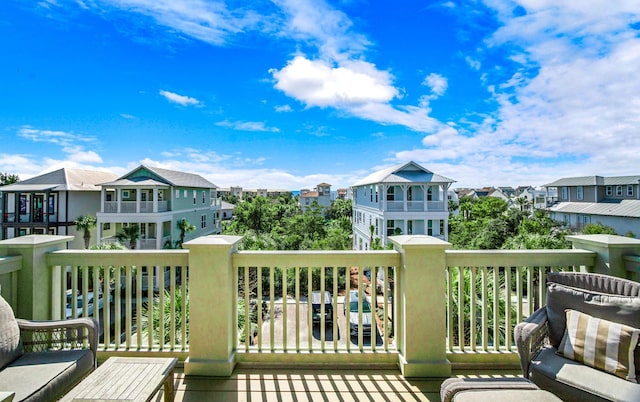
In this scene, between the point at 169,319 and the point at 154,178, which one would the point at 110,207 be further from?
the point at 169,319

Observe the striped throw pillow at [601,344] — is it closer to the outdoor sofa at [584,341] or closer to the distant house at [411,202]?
the outdoor sofa at [584,341]

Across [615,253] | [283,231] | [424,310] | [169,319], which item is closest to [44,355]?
[169,319]

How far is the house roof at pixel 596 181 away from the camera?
23984mm

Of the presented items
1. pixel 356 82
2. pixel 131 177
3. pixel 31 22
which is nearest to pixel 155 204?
pixel 131 177

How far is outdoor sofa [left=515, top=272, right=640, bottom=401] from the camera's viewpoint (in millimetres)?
1711

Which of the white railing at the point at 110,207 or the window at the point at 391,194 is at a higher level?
the window at the point at 391,194

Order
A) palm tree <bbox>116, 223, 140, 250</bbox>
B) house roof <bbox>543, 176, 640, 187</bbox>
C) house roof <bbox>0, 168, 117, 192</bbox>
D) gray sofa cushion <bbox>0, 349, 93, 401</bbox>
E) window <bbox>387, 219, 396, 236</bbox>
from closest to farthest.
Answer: gray sofa cushion <bbox>0, 349, 93, 401</bbox>
palm tree <bbox>116, 223, 140, 250</bbox>
house roof <bbox>0, 168, 117, 192</bbox>
window <bbox>387, 219, 396, 236</bbox>
house roof <bbox>543, 176, 640, 187</bbox>

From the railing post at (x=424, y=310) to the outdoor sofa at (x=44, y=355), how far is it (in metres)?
2.28

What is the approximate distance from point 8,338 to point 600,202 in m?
35.1

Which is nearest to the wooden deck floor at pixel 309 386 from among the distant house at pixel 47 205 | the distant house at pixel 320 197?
the distant house at pixel 47 205

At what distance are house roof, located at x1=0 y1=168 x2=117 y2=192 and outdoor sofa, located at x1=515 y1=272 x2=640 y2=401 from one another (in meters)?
21.5

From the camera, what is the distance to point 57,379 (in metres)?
1.72

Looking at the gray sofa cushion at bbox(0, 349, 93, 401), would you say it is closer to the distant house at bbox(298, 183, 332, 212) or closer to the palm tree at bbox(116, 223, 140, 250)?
the palm tree at bbox(116, 223, 140, 250)

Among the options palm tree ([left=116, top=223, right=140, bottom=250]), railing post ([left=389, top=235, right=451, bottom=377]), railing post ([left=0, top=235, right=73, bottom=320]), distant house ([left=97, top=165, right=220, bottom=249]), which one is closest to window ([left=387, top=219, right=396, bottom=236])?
distant house ([left=97, top=165, right=220, bottom=249])
